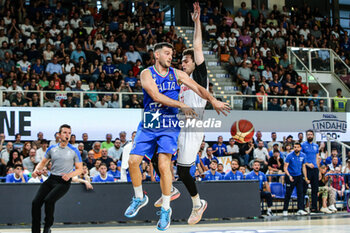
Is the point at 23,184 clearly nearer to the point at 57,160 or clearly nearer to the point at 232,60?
the point at 57,160

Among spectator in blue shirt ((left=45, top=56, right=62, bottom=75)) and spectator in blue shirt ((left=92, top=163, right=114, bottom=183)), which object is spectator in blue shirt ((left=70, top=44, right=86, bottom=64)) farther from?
spectator in blue shirt ((left=92, top=163, right=114, bottom=183))

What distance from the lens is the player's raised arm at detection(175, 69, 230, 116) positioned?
6312mm

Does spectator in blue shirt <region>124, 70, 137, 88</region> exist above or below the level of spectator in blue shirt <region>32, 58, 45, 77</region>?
below

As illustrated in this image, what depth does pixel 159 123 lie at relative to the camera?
6648mm

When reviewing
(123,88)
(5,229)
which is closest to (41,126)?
(123,88)

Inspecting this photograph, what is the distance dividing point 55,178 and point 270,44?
1607 cm

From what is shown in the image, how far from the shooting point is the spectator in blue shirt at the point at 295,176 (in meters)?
14.7

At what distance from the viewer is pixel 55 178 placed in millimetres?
9664

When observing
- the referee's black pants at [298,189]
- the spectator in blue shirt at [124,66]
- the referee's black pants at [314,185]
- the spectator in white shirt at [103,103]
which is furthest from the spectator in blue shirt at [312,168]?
the spectator in blue shirt at [124,66]

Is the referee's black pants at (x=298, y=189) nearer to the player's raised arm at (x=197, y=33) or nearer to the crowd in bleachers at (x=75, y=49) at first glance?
the crowd in bleachers at (x=75, y=49)

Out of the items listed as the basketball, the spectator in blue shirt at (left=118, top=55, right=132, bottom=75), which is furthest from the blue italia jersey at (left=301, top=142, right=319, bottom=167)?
the spectator in blue shirt at (left=118, top=55, right=132, bottom=75)

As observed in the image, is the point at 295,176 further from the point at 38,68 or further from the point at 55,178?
the point at 38,68

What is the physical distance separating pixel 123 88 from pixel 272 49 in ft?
27.0

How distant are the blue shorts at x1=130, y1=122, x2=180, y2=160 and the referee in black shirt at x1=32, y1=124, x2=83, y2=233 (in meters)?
3.18
